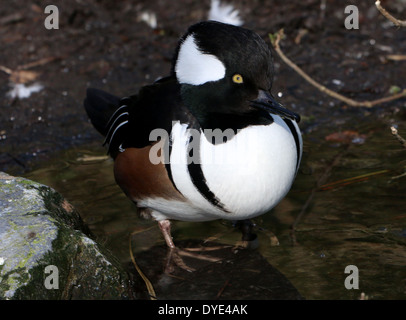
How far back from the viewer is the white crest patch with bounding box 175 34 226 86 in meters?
3.50

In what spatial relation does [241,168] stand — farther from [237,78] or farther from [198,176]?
[237,78]

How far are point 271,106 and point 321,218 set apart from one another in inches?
46.7

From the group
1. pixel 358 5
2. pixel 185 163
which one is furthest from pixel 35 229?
pixel 358 5

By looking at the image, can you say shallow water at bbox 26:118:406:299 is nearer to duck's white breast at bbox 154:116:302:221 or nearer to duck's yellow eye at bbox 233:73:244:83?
duck's white breast at bbox 154:116:302:221

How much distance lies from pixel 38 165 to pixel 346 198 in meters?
2.55

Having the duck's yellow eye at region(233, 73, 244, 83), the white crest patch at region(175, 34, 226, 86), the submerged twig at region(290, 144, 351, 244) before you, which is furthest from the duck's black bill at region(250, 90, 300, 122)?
the submerged twig at region(290, 144, 351, 244)

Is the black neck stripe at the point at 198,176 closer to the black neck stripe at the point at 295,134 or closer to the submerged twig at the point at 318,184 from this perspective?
the black neck stripe at the point at 295,134

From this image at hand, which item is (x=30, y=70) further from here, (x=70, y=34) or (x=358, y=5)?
(x=358, y=5)

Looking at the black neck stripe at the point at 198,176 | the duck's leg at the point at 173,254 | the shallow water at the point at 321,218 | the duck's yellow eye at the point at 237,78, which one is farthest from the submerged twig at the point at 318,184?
the duck's yellow eye at the point at 237,78

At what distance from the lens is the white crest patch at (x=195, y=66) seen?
350 cm

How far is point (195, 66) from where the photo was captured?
361 centimetres

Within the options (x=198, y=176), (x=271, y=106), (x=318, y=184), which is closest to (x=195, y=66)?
(x=271, y=106)

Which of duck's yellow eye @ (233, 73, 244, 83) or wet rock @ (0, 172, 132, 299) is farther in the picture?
duck's yellow eye @ (233, 73, 244, 83)

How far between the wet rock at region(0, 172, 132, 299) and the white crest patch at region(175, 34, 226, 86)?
1068 millimetres
